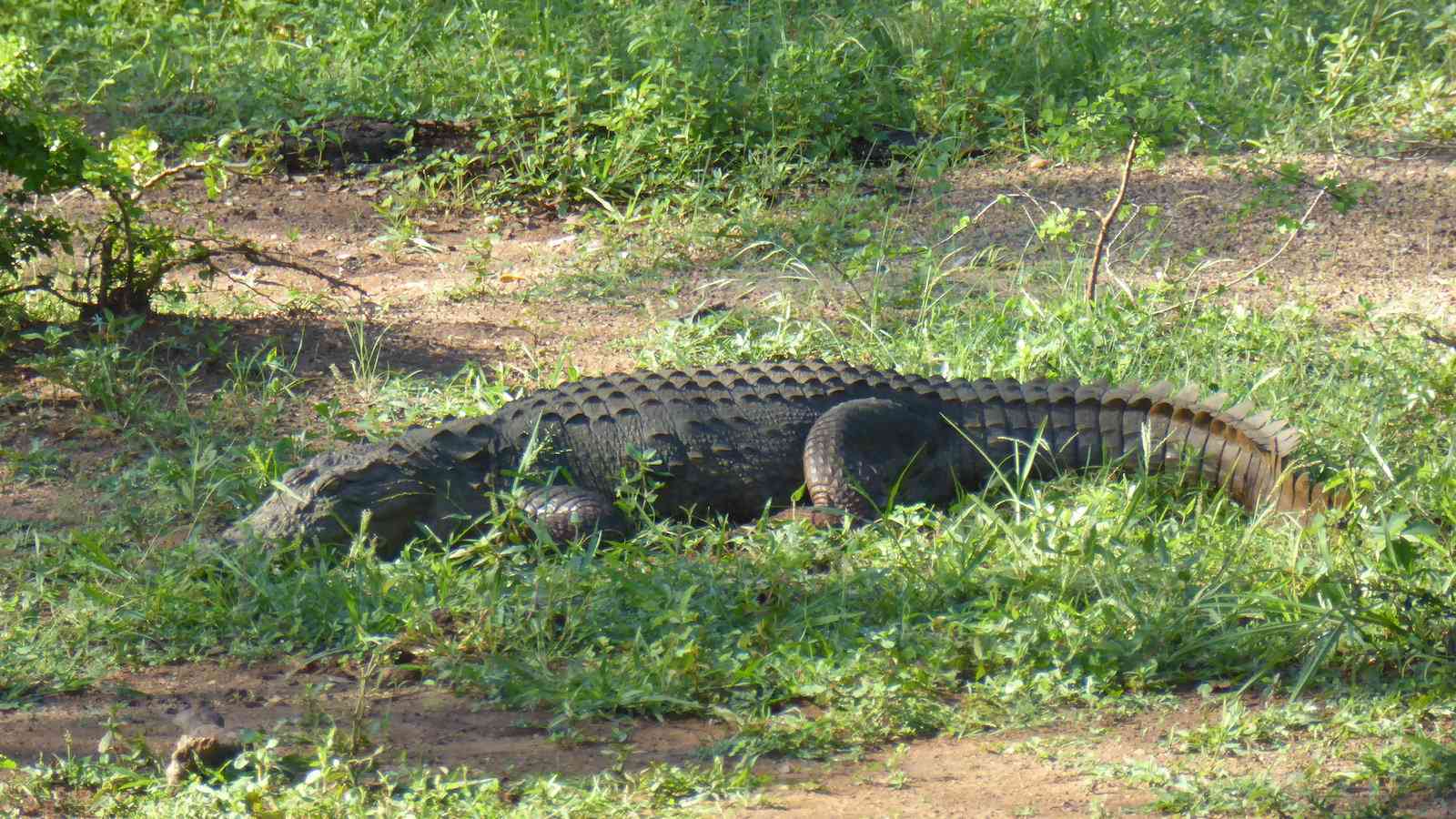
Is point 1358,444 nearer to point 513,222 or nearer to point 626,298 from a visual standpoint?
point 626,298

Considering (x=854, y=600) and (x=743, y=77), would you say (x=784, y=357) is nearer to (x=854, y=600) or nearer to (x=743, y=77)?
(x=854, y=600)

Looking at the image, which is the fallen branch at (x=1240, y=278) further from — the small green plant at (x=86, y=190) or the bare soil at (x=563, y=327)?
the small green plant at (x=86, y=190)

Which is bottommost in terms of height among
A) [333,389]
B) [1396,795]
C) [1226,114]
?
[333,389]

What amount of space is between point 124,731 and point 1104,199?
530cm

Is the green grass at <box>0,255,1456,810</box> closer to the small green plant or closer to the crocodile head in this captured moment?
the crocodile head

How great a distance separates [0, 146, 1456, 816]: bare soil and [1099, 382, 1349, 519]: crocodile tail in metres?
1.18

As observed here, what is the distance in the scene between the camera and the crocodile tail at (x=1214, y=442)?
423cm

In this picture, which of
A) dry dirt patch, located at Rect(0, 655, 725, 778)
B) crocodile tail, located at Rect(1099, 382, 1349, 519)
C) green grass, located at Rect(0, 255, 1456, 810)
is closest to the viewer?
dry dirt patch, located at Rect(0, 655, 725, 778)

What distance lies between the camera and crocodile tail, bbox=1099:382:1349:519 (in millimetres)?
4230

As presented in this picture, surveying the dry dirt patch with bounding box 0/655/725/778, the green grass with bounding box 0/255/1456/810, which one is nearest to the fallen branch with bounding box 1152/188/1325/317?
the green grass with bounding box 0/255/1456/810

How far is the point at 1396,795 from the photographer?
2.77 meters

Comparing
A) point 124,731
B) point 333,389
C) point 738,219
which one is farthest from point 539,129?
point 124,731

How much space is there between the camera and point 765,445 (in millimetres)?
4742

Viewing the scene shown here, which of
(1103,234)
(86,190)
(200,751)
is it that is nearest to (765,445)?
(1103,234)
